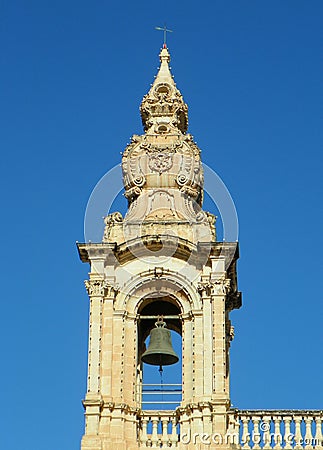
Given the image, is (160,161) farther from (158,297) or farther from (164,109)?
(158,297)

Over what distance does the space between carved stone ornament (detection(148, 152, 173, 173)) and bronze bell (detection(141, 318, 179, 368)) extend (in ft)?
13.0

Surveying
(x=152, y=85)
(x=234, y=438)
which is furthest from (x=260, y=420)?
(x=152, y=85)

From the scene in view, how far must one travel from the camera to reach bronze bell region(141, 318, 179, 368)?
3661 cm

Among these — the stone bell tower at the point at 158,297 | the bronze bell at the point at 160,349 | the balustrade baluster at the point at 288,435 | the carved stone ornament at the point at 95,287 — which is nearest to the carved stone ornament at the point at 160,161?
the stone bell tower at the point at 158,297

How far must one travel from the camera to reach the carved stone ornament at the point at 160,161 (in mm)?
39156

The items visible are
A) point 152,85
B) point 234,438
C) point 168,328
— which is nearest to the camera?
point 234,438

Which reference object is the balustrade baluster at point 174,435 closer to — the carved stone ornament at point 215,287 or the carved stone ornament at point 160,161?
the carved stone ornament at point 215,287

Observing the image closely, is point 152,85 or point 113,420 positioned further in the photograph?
point 152,85

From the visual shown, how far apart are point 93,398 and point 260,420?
3.58 metres

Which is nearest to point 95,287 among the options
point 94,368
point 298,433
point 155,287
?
point 155,287

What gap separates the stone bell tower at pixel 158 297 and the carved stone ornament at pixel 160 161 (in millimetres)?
24

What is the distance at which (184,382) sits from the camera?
36.2m

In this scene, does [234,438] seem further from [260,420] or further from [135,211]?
[135,211]

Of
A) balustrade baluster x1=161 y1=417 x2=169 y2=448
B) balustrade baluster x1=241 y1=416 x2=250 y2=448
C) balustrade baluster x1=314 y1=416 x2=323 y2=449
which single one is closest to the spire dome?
balustrade baluster x1=161 y1=417 x2=169 y2=448
